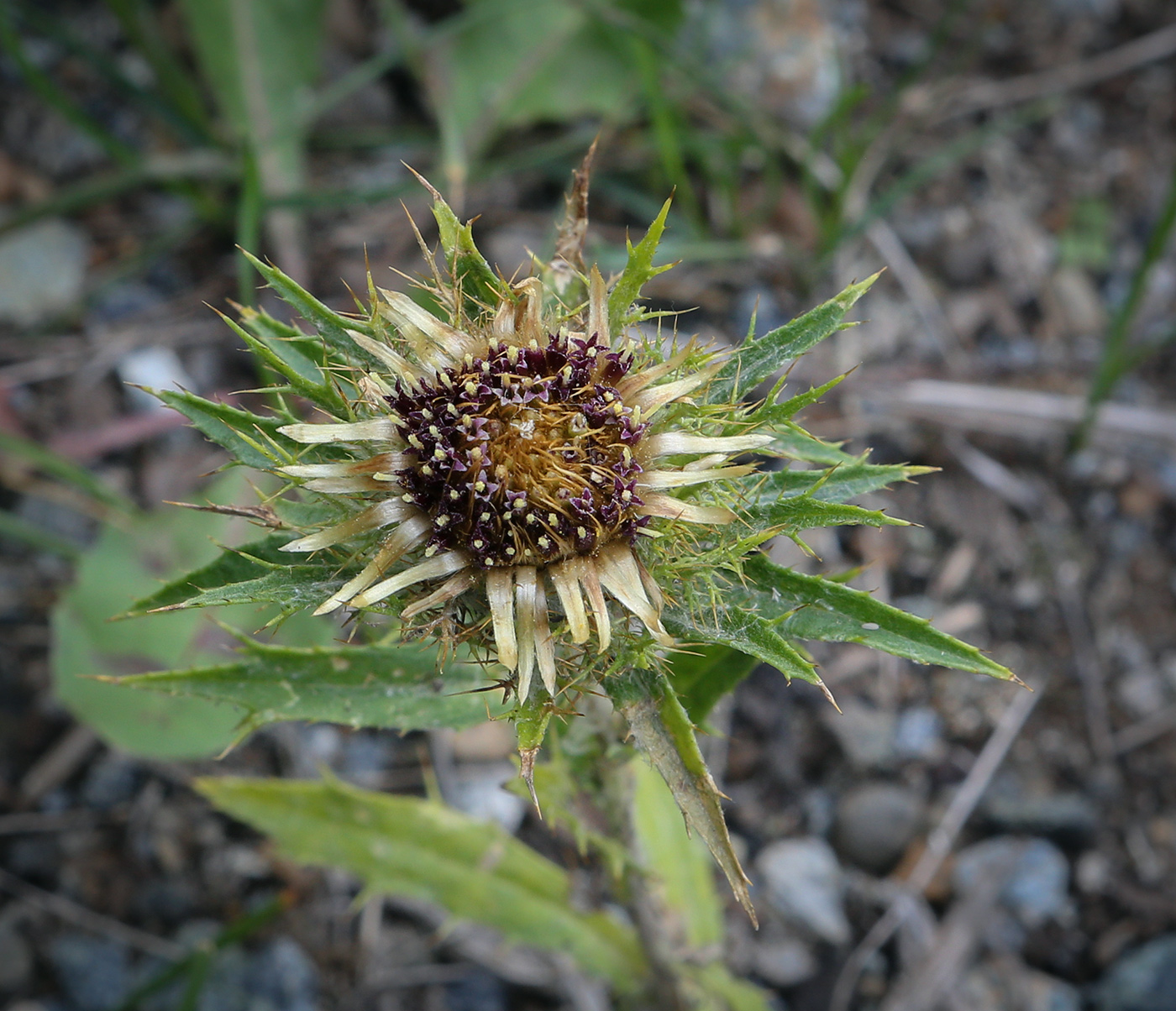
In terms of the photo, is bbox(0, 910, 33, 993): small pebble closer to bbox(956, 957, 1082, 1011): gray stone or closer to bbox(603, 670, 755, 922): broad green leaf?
bbox(603, 670, 755, 922): broad green leaf

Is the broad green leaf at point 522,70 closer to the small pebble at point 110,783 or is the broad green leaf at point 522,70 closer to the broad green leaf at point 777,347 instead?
the broad green leaf at point 777,347

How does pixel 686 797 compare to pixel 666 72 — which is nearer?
pixel 686 797

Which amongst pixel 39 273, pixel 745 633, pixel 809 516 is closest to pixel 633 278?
pixel 809 516

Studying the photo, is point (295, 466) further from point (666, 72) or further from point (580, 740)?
point (666, 72)

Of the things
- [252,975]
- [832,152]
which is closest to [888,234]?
[832,152]

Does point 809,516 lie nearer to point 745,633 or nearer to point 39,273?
point 745,633

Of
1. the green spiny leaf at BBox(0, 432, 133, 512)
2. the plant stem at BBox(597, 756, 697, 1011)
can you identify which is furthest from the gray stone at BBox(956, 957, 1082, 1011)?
the green spiny leaf at BBox(0, 432, 133, 512)
